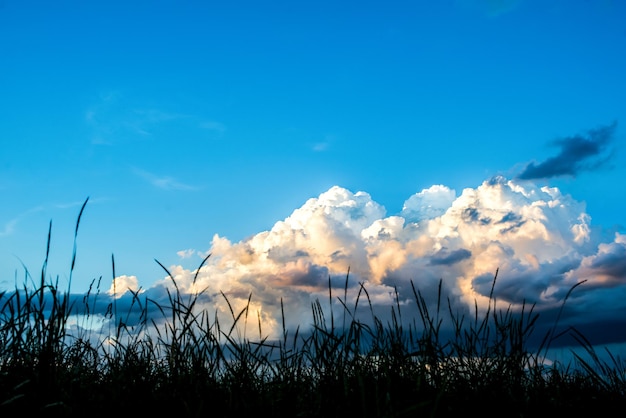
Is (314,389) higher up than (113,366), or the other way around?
(113,366)

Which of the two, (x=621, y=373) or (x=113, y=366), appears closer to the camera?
(x=113, y=366)

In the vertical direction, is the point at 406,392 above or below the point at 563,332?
below

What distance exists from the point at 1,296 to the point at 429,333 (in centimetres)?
295

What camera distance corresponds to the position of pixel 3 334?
4230 mm

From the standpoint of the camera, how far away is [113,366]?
3.44 meters

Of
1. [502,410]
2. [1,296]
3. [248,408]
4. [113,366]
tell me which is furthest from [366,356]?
[1,296]

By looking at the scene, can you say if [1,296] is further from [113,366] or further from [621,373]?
[621,373]

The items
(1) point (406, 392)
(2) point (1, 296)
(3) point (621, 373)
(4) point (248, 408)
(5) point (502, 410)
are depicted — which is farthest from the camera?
(3) point (621, 373)

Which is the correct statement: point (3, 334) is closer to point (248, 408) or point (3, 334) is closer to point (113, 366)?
point (113, 366)

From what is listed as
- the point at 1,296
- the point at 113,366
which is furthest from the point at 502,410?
the point at 1,296

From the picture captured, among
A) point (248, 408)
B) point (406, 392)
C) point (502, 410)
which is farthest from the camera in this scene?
point (406, 392)

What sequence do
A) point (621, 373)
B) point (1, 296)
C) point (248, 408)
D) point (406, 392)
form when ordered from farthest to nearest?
point (621, 373) → point (1, 296) → point (406, 392) → point (248, 408)

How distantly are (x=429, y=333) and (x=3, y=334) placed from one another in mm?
3140

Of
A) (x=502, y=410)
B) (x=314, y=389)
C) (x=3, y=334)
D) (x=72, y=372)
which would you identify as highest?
(x=3, y=334)
